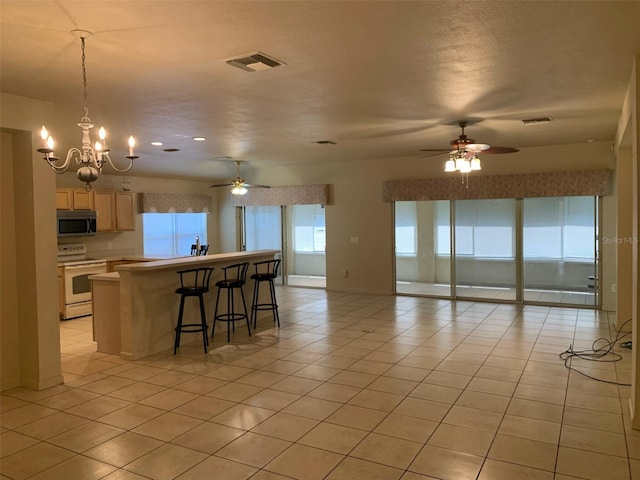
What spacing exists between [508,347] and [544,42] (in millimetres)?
3573

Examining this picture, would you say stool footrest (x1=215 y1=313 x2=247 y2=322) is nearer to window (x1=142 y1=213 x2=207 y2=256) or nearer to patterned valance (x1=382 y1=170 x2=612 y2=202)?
patterned valance (x1=382 y1=170 x2=612 y2=202)

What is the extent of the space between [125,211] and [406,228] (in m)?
5.34

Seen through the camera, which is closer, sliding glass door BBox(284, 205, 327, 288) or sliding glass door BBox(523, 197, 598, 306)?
sliding glass door BBox(523, 197, 598, 306)

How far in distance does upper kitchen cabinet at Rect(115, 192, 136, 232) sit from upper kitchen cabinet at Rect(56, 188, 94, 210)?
0.62 metres

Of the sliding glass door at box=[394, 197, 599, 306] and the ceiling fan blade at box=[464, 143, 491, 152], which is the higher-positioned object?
the ceiling fan blade at box=[464, 143, 491, 152]

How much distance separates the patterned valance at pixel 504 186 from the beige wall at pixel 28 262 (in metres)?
5.96

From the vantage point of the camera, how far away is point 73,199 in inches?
307

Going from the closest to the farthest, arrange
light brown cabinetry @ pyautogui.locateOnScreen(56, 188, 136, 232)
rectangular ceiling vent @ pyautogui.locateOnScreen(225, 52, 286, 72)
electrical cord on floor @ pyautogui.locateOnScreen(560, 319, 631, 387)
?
rectangular ceiling vent @ pyautogui.locateOnScreen(225, 52, 286, 72) < electrical cord on floor @ pyautogui.locateOnScreen(560, 319, 631, 387) < light brown cabinetry @ pyautogui.locateOnScreen(56, 188, 136, 232)

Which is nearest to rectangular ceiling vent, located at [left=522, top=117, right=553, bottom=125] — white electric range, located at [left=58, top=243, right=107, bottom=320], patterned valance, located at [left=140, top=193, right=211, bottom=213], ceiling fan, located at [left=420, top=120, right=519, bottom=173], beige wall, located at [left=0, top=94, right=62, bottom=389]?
ceiling fan, located at [left=420, top=120, right=519, bottom=173]

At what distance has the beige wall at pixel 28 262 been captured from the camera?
418 cm

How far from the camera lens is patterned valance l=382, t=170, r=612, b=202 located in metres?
7.21

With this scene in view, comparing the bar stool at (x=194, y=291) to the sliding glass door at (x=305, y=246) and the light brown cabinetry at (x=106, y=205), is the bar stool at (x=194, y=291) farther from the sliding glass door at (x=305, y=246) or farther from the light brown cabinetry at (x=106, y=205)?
the sliding glass door at (x=305, y=246)

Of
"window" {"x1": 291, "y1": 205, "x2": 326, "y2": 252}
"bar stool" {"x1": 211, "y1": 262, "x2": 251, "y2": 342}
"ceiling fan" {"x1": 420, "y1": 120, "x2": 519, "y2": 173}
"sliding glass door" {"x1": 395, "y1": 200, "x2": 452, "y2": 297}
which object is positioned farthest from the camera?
"window" {"x1": 291, "y1": 205, "x2": 326, "y2": 252}

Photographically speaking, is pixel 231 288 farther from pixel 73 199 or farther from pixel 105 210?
pixel 105 210
